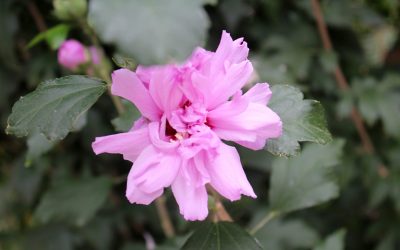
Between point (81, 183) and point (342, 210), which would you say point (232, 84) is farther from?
point (342, 210)

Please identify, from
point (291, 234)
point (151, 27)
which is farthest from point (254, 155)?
point (151, 27)

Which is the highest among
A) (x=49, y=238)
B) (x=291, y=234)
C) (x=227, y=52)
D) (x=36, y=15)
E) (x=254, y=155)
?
(x=227, y=52)

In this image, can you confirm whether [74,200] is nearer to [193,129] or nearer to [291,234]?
[291,234]

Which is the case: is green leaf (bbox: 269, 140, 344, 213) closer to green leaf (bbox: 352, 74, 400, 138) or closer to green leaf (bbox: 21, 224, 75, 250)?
green leaf (bbox: 352, 74, 400, 138)

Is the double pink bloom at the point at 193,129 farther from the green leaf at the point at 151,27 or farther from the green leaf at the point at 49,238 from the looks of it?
the green leaf at the point at 49,238

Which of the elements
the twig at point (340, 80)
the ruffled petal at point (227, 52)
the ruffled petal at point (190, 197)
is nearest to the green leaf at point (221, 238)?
the ruffled petal at point (190, 197)

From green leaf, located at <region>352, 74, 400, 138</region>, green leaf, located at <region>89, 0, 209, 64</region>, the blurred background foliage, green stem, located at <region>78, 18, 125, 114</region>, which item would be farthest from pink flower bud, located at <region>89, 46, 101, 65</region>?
green leaf, located at <region>352, 74, 400, 138</region>
